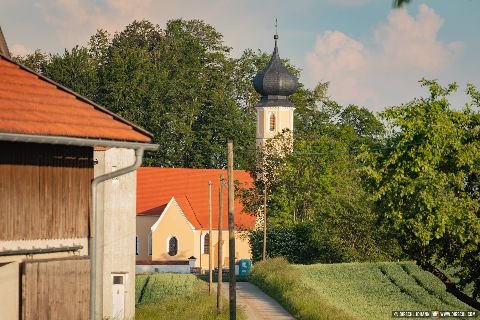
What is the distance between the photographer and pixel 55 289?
11.2m

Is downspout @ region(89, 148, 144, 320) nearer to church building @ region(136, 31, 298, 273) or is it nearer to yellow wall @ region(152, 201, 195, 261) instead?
church building @ region(136, 31, 298, 273)

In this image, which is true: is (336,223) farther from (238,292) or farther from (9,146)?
(9,146)

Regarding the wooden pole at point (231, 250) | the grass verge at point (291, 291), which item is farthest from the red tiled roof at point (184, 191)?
the wooden pole at point (231, 250)

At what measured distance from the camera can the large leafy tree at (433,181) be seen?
30.9 meters

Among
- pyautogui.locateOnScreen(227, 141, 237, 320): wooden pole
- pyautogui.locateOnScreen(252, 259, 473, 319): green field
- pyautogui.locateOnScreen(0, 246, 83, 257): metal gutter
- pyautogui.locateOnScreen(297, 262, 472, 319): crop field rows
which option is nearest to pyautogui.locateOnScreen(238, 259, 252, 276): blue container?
pyautogui.locateOnScreen(252, 259, 473, 319): green field

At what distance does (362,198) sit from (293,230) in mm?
6374

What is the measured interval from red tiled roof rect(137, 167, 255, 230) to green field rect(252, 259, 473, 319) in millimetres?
20536

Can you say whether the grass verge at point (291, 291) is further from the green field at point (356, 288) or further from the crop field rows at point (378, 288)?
the crop field rows at point (378, 288)

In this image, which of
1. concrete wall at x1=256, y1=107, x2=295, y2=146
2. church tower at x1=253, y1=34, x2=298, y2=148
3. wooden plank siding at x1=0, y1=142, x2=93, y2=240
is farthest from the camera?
church tower at x1=253, y1=34, x2=298, y2=148

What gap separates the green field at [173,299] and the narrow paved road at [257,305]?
3.60 feet

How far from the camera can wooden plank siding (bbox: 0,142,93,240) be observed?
10.7m

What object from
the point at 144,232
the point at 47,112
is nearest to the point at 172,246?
the point at 144,232

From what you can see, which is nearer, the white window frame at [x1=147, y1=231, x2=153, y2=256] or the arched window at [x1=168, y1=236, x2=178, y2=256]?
the arched window at [x1=168, y1=236, x2=178, y2=256]

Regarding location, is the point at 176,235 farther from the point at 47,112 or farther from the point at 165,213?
the point at 47,112
